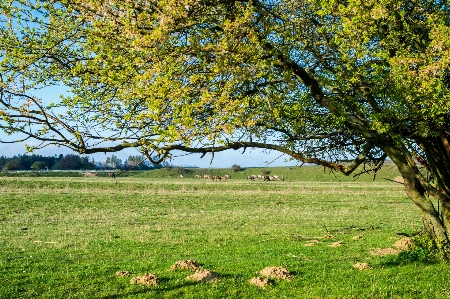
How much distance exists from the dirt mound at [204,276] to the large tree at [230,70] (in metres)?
3.87

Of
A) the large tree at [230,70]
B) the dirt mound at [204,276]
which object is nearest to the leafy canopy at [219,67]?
the large tree at [230,70]

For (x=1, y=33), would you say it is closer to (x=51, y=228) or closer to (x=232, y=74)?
(x=232, y=74)

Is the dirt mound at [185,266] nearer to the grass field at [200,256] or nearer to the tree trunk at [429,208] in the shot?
the grass field at [200,256]

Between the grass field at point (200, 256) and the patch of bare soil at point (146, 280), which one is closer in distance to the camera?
the grass field at point (200, 256)

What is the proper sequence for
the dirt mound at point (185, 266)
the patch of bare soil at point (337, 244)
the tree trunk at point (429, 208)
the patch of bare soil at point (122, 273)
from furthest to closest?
the patch of bare soil at point (337, 244)
the tree trunk at point (429, 208)
the dirt mound at point (185, 266)
the patch of bare soil at point (122, 273)

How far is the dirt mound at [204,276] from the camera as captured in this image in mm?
13617

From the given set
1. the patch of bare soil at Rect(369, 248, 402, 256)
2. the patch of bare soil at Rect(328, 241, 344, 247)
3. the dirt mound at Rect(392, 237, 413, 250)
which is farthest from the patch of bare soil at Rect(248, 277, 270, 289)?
the patch of bare soil at Rect(328, 241, 344, 247)

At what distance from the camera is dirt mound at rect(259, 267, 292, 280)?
1409cm

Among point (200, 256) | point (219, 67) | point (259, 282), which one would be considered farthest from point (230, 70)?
point (200, 256)

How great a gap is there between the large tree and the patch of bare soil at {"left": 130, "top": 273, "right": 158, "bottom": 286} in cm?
386

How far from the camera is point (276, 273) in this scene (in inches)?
563

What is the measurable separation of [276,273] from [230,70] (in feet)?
22.5

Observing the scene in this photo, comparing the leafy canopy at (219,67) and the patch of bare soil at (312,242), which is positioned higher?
the leafy canopy at (219,67)

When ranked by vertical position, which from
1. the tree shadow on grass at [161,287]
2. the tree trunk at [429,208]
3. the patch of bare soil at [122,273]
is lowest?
the tree shadow on grass at [161,287]
